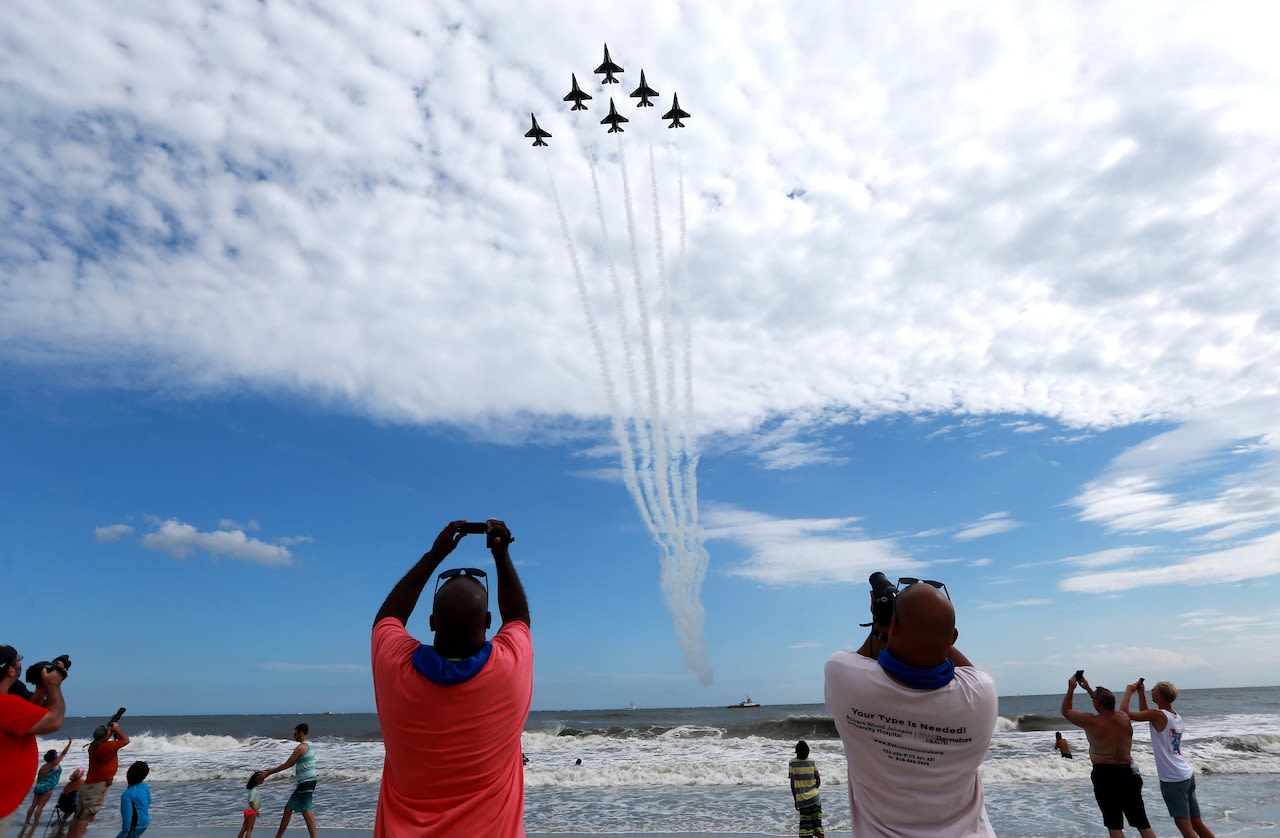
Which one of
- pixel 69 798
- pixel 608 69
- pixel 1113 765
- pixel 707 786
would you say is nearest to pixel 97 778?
pixel 69 798

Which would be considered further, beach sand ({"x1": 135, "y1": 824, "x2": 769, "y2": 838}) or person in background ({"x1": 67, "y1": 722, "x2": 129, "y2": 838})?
beach sand ({"x1": 135, "y1": 824, "x2": 769, "y2": 838})

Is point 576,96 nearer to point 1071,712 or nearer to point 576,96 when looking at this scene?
point 576,96

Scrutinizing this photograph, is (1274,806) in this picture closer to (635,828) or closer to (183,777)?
(635,828)

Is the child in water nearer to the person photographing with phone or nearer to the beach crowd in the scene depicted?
the person photographing with phone

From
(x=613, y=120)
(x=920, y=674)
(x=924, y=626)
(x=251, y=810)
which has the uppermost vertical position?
(x=613, y=120)

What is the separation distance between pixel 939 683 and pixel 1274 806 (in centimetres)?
1771

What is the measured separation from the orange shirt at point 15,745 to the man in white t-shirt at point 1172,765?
10.4 m

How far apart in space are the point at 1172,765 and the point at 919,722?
9352 mm

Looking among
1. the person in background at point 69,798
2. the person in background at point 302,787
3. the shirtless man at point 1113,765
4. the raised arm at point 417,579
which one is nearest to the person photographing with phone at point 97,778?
the person in background at point 69,798

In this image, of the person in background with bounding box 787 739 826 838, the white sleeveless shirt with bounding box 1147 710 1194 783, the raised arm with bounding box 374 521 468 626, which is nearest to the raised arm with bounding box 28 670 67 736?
the raised arm with bounding box 374 521 468 626

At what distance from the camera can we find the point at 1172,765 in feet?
30.5

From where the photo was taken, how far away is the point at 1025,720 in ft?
144

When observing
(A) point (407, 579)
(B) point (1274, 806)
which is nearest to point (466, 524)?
(A) point (407, 579)

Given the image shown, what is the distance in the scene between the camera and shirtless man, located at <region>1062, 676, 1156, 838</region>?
8.93 metres
